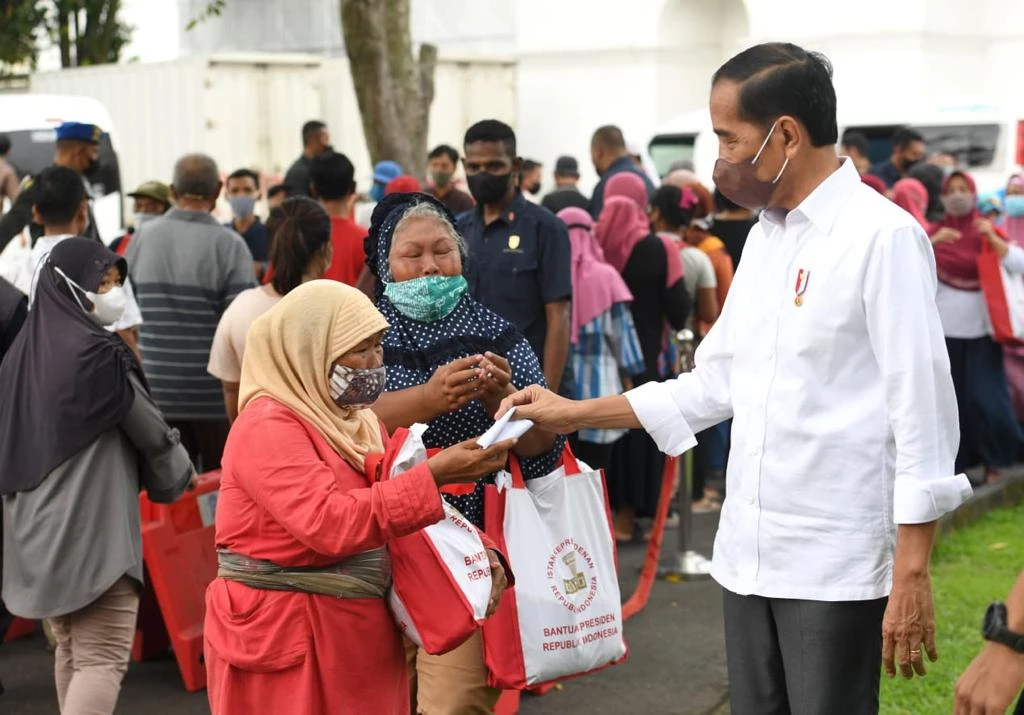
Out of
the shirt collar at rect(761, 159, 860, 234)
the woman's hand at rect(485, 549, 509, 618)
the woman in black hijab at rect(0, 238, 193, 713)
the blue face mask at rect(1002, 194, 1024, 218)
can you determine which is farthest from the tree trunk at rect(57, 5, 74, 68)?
the shirt collar at rect(761, 159, 860, 234)

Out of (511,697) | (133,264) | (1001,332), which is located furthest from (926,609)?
(1001,332)

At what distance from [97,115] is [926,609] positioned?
13.2m

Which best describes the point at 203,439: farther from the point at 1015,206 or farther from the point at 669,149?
the point at 669,149

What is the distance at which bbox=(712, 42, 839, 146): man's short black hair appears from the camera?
351 cm

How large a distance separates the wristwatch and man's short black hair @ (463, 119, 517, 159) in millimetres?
4142

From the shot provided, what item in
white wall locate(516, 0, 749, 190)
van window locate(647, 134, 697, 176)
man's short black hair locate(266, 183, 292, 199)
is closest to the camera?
man's short black hair locate(266, 183, 292, 199)

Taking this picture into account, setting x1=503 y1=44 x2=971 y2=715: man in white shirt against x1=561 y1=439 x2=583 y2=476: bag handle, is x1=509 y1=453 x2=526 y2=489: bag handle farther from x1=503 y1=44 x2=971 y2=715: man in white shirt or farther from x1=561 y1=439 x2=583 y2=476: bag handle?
x1=503 y1=44 x2=971 y2=715: man in white shirt

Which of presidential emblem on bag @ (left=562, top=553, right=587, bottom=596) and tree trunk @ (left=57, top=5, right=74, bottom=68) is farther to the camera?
tree trunk @ (left=57, top=5, right=74, bottom=68)

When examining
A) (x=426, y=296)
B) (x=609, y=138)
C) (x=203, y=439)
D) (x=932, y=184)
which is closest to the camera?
(x=426, y=296)

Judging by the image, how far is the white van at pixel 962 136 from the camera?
18.8 metres

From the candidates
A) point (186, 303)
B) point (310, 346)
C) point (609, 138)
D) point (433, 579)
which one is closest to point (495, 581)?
point (433, 579)

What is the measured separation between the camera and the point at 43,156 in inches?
572

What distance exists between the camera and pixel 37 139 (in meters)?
14.6

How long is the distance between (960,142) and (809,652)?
16.7m
